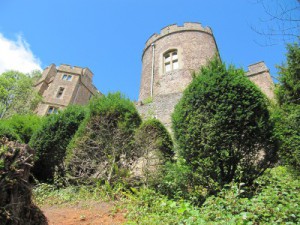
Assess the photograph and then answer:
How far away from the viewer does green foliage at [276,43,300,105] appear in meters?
7.29

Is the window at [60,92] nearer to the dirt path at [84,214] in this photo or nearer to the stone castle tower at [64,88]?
A: the stone castle tower at [64,88]

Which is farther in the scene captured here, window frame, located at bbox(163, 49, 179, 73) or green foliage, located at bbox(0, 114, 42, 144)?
window frame, located at bbox(163, 49, 179, 73)

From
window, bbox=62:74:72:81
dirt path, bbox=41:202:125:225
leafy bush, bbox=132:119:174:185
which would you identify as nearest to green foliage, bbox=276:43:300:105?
leafy bush, bbox=132:119:174:185

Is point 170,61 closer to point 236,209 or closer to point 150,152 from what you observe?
point 150,152

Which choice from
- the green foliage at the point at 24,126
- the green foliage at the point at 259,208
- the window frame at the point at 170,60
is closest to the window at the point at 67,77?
Answer: the window frame at the point at 170,60

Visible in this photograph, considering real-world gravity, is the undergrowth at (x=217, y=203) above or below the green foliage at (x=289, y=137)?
below

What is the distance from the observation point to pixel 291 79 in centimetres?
748

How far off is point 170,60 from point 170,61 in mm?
98

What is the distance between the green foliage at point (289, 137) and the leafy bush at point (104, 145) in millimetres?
3973

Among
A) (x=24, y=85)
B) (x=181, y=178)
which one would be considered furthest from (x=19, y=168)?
(x=24, y=85)

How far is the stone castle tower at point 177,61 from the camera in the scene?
1574 centimetres

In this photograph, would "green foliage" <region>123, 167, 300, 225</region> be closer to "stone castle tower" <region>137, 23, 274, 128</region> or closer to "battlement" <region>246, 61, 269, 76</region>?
"stone castle tower" <region>137, 23, 274, 128</region>

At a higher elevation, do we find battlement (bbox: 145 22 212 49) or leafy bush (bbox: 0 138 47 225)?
battlement (bbox: 145 22 212 49)

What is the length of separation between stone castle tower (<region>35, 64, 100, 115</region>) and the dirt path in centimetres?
1854
